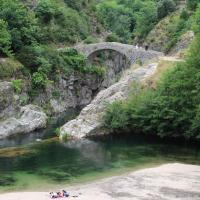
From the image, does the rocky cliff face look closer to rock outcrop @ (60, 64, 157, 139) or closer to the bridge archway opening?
the bridge archway opening

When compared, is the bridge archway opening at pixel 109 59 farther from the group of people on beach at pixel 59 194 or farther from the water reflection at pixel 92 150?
the group of people on beach at pixel 59 194

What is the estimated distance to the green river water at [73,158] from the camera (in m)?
51.2

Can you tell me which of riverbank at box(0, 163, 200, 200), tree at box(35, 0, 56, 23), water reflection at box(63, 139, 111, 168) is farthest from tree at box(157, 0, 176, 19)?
riverbank at box(0, 163, 200, 200)

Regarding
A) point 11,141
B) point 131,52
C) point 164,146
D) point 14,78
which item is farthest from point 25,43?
point 164,146

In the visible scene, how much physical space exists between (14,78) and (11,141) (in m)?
17.3

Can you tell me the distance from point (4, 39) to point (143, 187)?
4248cm

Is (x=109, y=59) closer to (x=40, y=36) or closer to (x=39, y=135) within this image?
(x=40, y=36)

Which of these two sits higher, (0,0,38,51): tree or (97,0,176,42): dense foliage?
(97,0,176,42): dense foliage

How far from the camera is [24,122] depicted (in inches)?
2931

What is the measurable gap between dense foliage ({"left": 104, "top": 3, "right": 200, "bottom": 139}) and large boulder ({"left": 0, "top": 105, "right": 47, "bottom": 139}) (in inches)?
362

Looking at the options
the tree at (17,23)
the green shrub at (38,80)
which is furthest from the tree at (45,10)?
the green shrub at (38,80)

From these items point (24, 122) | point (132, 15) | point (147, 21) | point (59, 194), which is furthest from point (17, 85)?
point (132, 15)

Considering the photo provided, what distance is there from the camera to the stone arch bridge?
93.1m

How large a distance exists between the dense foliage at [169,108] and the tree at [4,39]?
805 inches
